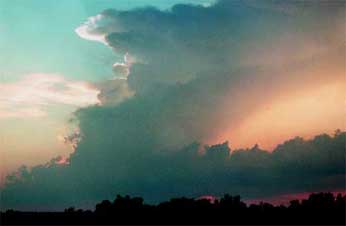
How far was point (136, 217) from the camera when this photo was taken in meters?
101

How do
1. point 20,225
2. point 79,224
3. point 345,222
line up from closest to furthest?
point 20,225 < point 345,222 < point 79,224

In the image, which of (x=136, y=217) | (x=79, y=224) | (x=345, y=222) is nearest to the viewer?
(x=345, y=222)

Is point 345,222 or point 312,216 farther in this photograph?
point 312,216

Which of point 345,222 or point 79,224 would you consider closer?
point 345,222

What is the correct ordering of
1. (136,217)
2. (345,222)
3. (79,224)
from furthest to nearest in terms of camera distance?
1. (136,217)
2. (79,224)
3. (345,222)

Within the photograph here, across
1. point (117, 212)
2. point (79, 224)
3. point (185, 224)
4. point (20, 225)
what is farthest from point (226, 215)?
point (20, 225)

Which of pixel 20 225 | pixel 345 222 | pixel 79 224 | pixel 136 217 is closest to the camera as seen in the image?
pixel 20 225

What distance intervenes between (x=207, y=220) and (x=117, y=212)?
71.0ft

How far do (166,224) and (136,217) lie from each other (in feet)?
29.8

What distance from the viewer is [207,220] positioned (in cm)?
10088

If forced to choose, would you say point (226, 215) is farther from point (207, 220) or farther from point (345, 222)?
point (345, 222)

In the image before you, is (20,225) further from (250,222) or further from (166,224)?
(250,222)

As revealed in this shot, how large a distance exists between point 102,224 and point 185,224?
63.0 ft

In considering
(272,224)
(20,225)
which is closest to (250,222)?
(272,224)
